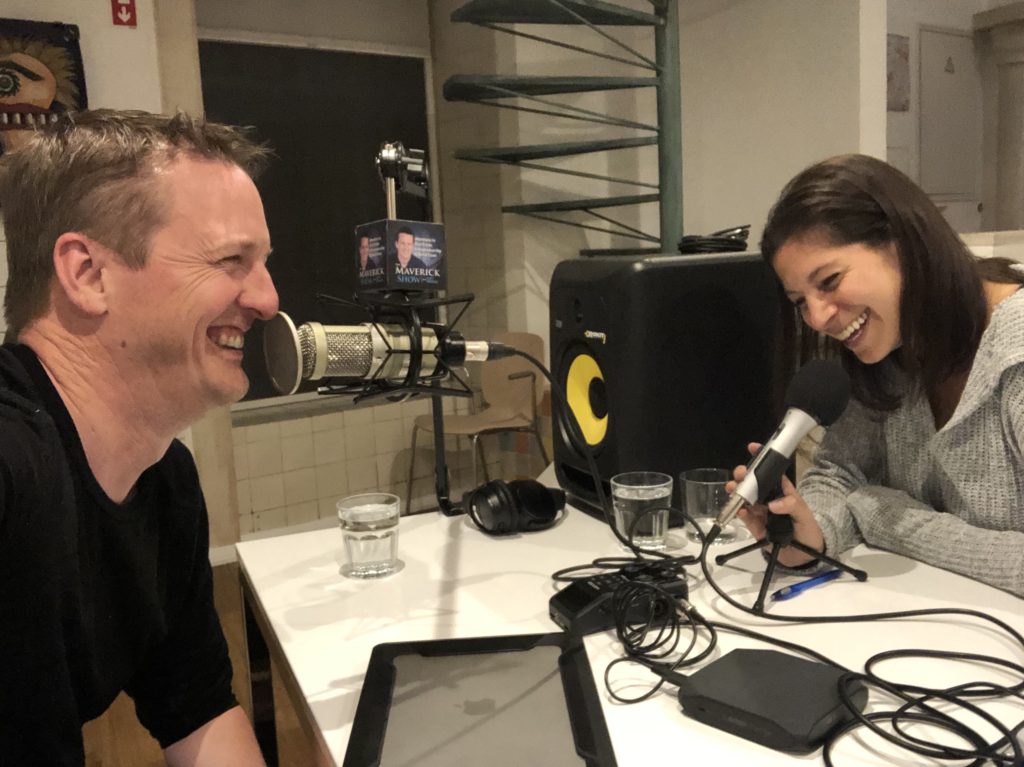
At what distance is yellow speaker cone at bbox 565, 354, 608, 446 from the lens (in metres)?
1.48

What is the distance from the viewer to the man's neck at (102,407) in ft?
2.75

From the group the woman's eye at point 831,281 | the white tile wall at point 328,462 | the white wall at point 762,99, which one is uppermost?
the white wall at point 762,99

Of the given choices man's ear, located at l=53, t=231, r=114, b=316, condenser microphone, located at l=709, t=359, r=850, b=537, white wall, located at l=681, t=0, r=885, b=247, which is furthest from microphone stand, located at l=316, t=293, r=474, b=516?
white wall, located at l=681, t=0, r=885, b=247

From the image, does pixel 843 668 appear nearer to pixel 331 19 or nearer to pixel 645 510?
pixel 645 510

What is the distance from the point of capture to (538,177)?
337cm

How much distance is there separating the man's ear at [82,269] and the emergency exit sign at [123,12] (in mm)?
2451

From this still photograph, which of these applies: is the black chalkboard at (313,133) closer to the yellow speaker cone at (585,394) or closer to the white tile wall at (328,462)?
the white tile wall at (328,462)

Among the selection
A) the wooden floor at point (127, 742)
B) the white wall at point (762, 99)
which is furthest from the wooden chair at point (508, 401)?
the wooden floor at point (127, 742)

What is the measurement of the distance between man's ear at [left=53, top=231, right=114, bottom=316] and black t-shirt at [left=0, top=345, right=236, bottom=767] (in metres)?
0.08

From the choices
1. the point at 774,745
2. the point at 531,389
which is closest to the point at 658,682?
the point at 774,745

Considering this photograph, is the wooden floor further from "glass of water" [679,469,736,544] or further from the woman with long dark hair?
the woman with long dark hair

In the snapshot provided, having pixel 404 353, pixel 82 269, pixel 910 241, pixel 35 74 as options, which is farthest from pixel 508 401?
pixel 82 269

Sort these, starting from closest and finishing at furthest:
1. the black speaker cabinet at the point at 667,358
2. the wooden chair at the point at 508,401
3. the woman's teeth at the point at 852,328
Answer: the woman's teeth at the point at 852,328
the black speaker cabinet at the point at 667,358
the wooden chair at the point at 508,401

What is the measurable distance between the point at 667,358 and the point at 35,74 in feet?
7.95
